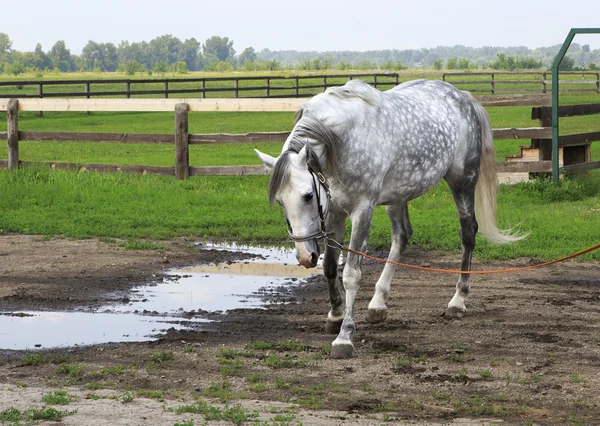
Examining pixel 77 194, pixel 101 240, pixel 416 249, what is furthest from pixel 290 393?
pixel 77 194

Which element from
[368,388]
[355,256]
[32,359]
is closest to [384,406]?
[368,388]

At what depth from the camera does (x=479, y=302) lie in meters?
8.59

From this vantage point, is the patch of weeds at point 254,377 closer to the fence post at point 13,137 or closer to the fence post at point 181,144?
the fence post at point 181,144

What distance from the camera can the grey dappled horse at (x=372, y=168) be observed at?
251 inches

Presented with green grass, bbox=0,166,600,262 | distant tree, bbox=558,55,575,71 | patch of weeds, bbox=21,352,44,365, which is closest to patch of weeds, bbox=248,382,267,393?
patch of weeds, bbox=21,352,44,365

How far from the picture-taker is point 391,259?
327 inches

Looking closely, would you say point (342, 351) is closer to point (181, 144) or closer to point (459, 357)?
point (459, 357)

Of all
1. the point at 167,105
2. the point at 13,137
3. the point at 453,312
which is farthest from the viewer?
the point at 13,137

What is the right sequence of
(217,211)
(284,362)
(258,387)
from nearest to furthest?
(258,387), (284,362), (217,211)

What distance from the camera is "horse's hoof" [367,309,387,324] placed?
777 cm

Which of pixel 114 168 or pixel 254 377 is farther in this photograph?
pixel 114 168

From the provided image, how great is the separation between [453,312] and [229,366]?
2.49 meters

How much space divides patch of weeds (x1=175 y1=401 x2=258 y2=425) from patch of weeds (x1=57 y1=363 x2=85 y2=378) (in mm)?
1133

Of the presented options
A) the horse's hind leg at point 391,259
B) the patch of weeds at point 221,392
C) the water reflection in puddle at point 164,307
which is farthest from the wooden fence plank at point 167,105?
the patch of weeds at point 221,392
